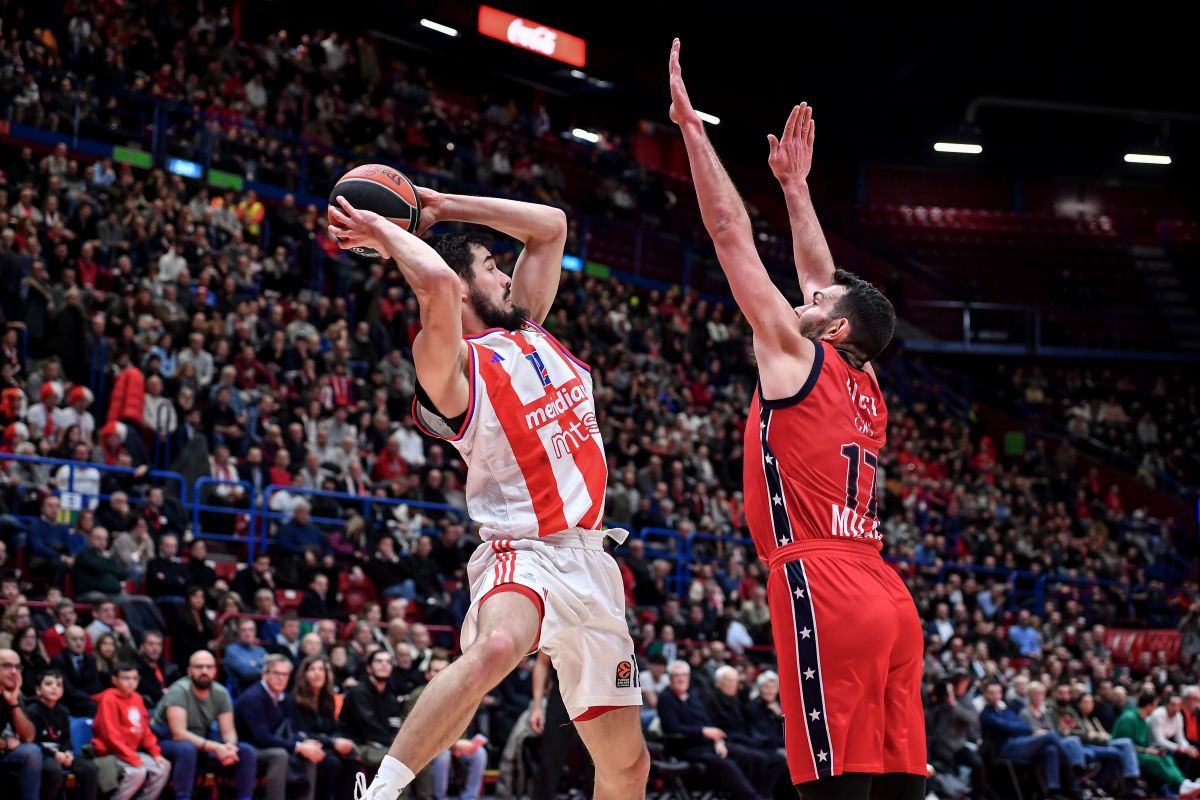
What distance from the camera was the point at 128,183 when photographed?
18.3 metres

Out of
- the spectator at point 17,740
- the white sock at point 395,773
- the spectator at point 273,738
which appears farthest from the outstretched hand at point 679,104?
the spectator at point 273,738

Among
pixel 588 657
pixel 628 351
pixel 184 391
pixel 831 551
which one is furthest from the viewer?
pixel 628 351

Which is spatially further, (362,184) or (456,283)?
(362,184)

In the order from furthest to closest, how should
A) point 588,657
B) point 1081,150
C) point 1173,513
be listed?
1. point 1081,150
2. point 1173,513
3. point 588,657

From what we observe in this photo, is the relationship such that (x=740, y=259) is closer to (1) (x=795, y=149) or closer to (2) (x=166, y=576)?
(1) (x=795, y=149)

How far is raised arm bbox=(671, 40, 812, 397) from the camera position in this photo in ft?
16.1

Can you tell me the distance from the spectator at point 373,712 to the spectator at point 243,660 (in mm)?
873

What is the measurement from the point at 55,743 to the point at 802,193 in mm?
7444

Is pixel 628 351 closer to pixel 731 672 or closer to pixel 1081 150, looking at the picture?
pixel 731 672

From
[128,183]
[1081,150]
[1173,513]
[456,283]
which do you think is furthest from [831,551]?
[1081,150]

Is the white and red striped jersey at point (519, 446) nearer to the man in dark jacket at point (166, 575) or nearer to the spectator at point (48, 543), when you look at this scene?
the man in dark jacket at point (166, 575)

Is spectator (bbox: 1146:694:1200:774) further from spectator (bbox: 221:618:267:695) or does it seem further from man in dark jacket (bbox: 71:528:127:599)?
man in dark jacket (bbox: 71:528:127:599)

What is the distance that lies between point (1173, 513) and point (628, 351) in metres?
14.6

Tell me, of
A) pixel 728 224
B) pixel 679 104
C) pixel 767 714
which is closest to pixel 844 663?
pixel 728 224
